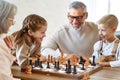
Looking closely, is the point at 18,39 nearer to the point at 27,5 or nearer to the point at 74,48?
the point at 74,48

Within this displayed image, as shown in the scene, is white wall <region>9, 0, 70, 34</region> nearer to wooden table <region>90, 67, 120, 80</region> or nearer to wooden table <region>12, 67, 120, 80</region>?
wooden table <region>12, 67, 120, 80</region>

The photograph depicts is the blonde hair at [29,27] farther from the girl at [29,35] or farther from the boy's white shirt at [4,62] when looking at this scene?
the boy's white shirt at [4,62]

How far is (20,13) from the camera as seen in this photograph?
3.72m

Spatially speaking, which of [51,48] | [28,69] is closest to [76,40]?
[51,48]

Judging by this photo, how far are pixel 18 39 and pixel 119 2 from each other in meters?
2.29

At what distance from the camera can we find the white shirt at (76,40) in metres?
3.02

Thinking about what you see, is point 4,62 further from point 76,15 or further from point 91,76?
point 76,15

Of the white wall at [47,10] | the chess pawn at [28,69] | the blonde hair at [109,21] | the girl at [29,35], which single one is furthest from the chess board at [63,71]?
the white wall at [47,10]

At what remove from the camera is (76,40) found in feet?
9.98

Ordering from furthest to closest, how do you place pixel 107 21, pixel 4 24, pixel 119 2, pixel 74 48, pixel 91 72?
pixel 119 2 < pixel 74 48 < pixel 107 21 < pixel 91 72 < pixel 4 24

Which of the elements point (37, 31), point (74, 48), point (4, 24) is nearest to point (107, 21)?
point (74, 48)

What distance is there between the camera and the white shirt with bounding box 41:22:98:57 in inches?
119

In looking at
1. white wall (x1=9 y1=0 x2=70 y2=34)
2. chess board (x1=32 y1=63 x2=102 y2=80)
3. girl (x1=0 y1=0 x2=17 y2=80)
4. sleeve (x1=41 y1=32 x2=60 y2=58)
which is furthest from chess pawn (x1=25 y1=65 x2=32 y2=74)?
white wall (x1=9 y1=0 x2=70 y2=34)

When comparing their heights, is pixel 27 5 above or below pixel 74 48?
above
